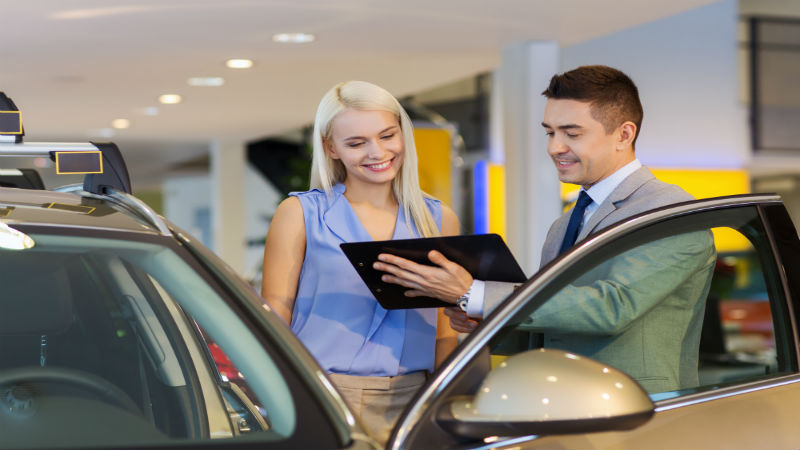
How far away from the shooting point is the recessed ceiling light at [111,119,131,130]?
35.2 feet

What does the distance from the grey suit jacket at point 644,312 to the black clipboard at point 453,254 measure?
0.81ft

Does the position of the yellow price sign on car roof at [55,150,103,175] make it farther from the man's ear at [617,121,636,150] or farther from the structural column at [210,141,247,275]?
the structural column at [210,141,247,275]

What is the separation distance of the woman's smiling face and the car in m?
0.48

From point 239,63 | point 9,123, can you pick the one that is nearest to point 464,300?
point 9,123

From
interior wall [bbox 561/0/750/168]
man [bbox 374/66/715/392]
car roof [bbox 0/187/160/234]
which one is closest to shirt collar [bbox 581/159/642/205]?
man [bbox 374/66/715/392]

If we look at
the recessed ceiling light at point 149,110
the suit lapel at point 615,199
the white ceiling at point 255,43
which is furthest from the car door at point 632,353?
the recessed ceiling light at point 149,110

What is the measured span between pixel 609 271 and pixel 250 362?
0.57m

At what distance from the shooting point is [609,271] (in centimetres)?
146

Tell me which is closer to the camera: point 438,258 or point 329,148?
point 438,258

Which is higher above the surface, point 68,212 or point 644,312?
point 68,212

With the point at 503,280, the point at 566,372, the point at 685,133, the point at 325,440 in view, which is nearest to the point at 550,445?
the point at 566,372

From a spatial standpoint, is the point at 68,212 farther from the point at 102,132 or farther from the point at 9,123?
the point at 102,132

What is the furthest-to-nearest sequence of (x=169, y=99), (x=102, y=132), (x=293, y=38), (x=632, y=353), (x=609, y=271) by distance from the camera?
(x=102, y=132), (x=169, y=99), (x=293, y=38), (x=632, y=353), (x=609, y=271)

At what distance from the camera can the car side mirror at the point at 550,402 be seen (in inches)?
46.1
